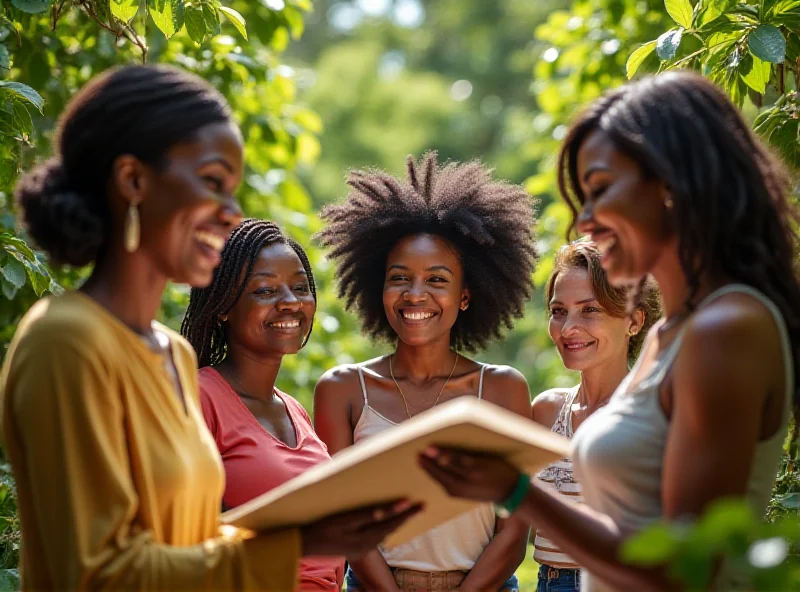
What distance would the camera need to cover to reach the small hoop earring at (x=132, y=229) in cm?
237

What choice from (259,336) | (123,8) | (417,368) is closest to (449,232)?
Result: (417,368)

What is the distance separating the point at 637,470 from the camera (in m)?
2.37

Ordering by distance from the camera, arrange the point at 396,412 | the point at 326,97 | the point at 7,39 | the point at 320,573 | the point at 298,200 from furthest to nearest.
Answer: the point at 326,97 → the point at 298,200 → the point at 7,39 → the point at 396,412 → the point at 320,573

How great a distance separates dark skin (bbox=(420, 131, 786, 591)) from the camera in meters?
2.20

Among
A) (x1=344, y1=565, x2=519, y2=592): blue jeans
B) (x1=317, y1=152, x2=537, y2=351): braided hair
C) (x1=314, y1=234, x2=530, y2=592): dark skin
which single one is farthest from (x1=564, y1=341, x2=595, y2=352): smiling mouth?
(x1=344, y1=565, x2=519, y2=592): blue jeans

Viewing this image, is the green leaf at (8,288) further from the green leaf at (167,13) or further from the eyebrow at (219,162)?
the eyebrow at (219,162)

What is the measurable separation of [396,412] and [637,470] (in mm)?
1960

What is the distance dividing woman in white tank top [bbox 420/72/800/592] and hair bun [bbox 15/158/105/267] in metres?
0.92

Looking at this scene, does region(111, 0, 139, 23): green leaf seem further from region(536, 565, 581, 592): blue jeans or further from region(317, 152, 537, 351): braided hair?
region(536, 565, 581, 592): blue jeans

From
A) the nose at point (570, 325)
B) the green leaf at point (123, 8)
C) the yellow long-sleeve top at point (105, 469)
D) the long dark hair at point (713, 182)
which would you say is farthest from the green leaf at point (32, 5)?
the nose at point (570, 325)

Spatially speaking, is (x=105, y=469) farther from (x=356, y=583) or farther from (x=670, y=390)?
(x=356, y=583)

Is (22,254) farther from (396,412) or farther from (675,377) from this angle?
(675,377)

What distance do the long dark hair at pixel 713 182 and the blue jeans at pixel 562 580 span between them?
185 cm

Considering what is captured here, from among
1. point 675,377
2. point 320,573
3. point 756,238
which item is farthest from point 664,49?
point 320,573
